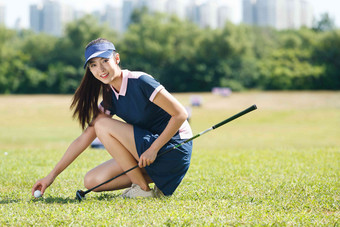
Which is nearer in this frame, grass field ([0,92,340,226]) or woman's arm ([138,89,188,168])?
grass field ([0,92,340,226])

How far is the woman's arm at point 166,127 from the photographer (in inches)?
161

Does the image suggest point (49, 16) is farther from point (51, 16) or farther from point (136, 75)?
point (136, 75)

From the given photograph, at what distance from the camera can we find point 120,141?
4355 mm

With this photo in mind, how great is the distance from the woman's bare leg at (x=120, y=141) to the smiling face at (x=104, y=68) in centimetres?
44

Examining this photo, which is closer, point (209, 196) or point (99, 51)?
point (99, 51)

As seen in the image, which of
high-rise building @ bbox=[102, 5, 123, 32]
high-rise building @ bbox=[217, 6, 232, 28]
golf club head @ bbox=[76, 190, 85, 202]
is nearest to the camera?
golf club head @ bbox=[76, 190, 85, 202]

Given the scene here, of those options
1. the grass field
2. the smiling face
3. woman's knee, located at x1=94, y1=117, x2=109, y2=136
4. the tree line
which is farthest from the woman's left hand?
the tree line

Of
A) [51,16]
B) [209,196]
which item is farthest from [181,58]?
[51,16]

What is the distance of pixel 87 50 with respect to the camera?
417 centimetres

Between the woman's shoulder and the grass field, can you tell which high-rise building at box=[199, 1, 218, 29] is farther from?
the woman's shoulder

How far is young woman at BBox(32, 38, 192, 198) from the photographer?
4156 millimetres

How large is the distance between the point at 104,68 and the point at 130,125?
616mm

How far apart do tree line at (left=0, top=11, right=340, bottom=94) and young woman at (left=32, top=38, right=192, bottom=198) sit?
1991 inches

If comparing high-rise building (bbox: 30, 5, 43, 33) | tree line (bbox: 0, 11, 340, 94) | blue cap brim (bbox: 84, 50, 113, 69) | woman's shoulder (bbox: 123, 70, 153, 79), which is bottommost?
tree line (bbox: 0, 11, 340, 94)
